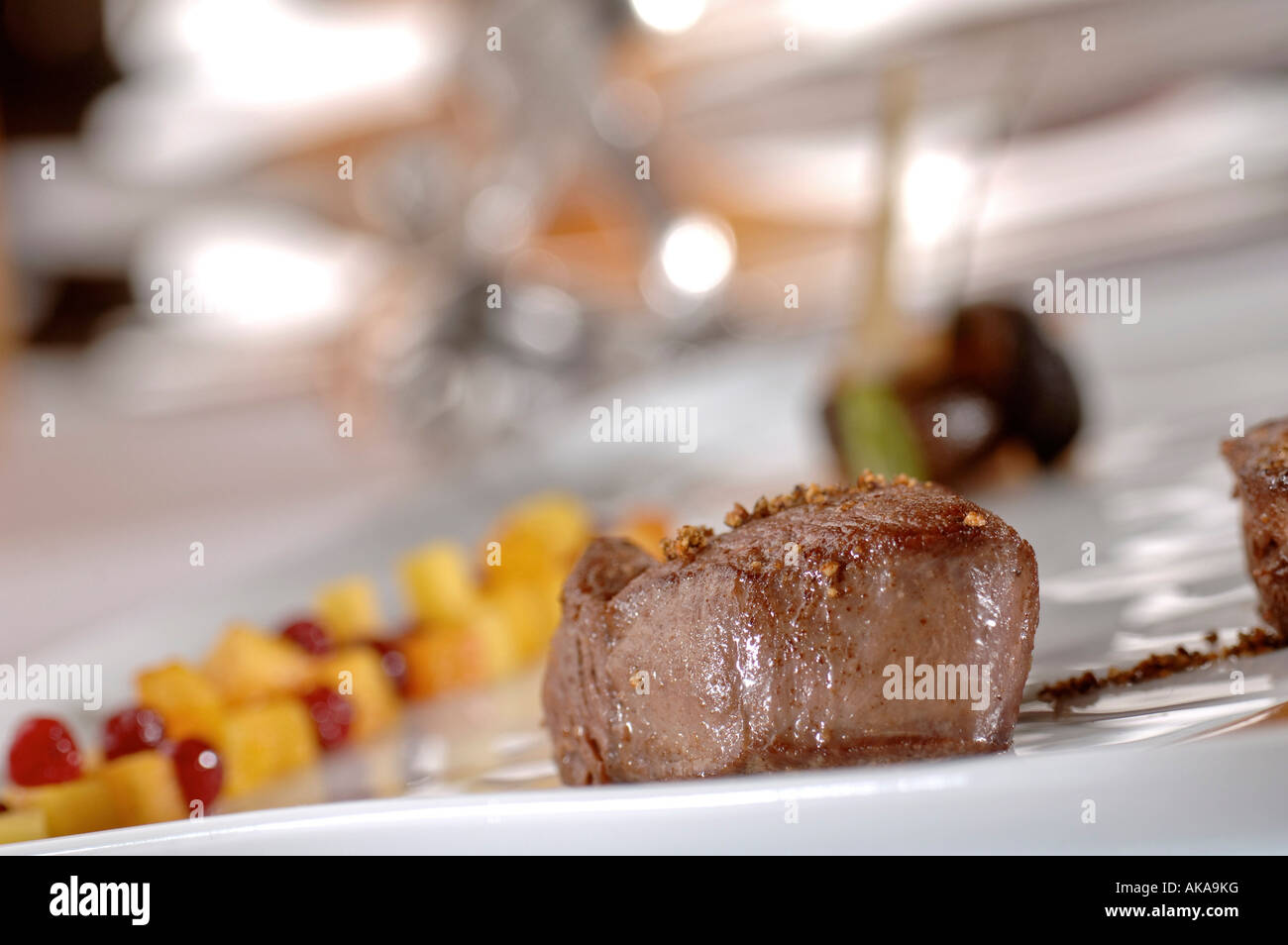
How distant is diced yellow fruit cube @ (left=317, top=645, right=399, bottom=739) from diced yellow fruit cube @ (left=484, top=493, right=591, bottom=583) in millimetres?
472

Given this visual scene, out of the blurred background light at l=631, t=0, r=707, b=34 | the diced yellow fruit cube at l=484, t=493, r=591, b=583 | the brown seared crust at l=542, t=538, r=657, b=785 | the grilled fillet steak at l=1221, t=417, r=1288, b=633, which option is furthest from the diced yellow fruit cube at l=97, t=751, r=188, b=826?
the blurred background light at l=631, t=0, r=707, b=34

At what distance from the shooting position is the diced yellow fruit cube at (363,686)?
190 centimetres

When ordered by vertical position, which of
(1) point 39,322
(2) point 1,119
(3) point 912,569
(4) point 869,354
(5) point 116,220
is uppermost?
(2) point 1,119

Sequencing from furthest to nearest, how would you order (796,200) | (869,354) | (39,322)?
(39,322), (796,200), (869,354)

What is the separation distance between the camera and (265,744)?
5.65ft

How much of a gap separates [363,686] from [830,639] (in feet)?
3.28

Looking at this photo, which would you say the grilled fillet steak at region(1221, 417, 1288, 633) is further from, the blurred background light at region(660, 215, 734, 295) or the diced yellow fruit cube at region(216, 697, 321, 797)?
the blurred background light at region(660, 215, 734, 295)

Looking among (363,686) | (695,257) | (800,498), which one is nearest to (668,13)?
(695,257)

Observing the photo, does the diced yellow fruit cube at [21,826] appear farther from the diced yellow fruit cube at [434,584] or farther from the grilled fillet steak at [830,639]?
the diced yellow fruit cube at [434,584]

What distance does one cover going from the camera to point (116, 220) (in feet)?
25.3

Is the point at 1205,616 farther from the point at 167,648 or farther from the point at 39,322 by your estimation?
the point at 39,322

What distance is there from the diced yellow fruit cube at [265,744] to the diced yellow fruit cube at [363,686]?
89 millimetres

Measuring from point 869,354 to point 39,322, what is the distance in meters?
6.96
